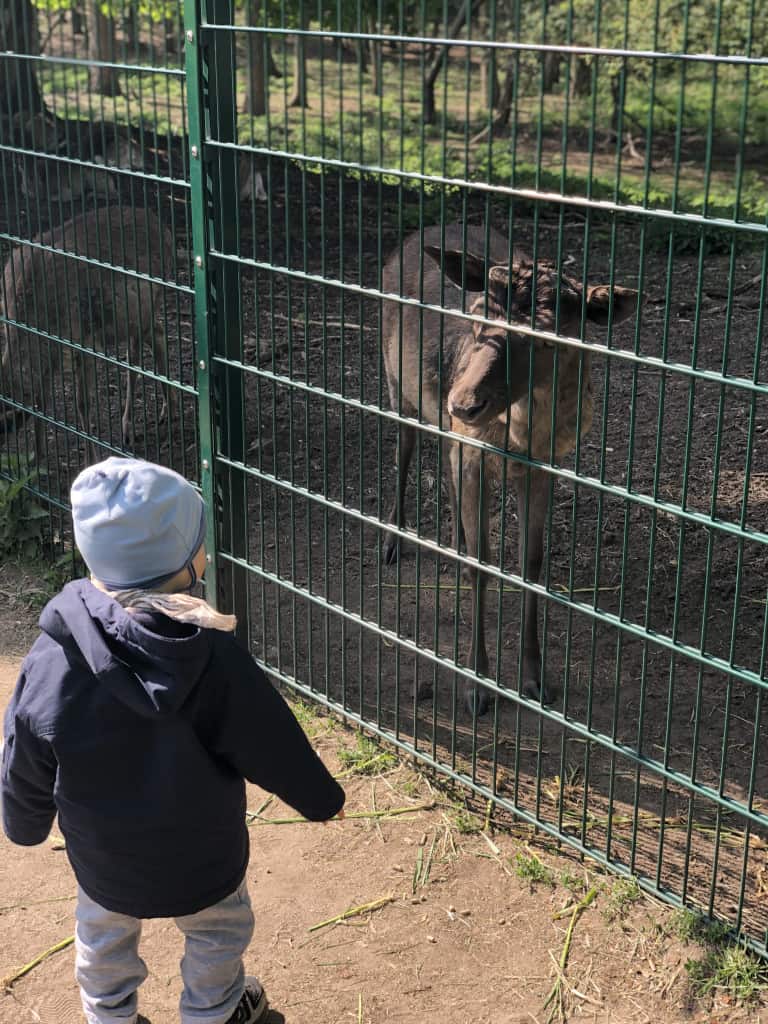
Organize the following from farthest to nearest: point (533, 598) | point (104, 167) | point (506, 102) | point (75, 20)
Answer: point (75, 20), point (506, 102), point (533, 598), point (104, 167)

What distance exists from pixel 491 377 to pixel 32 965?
2.15m

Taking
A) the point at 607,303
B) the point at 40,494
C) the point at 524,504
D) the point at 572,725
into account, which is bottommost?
the point at 40,494

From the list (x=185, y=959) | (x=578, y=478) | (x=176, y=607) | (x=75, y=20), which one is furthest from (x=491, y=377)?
(x=75, y=20)

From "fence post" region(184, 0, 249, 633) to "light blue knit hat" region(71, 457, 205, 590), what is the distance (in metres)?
1.81

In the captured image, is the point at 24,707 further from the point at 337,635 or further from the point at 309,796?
the point at 337,635

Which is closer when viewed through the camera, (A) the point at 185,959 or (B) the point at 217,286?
(A) the point at 185,959

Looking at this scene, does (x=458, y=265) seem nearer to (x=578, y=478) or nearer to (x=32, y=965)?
(x=578, y=478)

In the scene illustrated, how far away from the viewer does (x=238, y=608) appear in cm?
457

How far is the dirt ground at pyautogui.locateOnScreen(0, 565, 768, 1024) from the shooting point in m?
3.18

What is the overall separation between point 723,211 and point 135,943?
40.3 feet

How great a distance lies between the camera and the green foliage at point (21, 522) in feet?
19.0

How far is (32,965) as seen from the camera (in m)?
3.34

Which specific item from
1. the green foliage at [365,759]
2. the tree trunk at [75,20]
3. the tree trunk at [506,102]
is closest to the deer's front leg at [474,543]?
the green foliage at [365,759]

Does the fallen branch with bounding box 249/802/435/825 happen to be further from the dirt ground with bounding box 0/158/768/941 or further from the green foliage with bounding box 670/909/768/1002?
the green foliage with bounding box 670/909/768/1002
